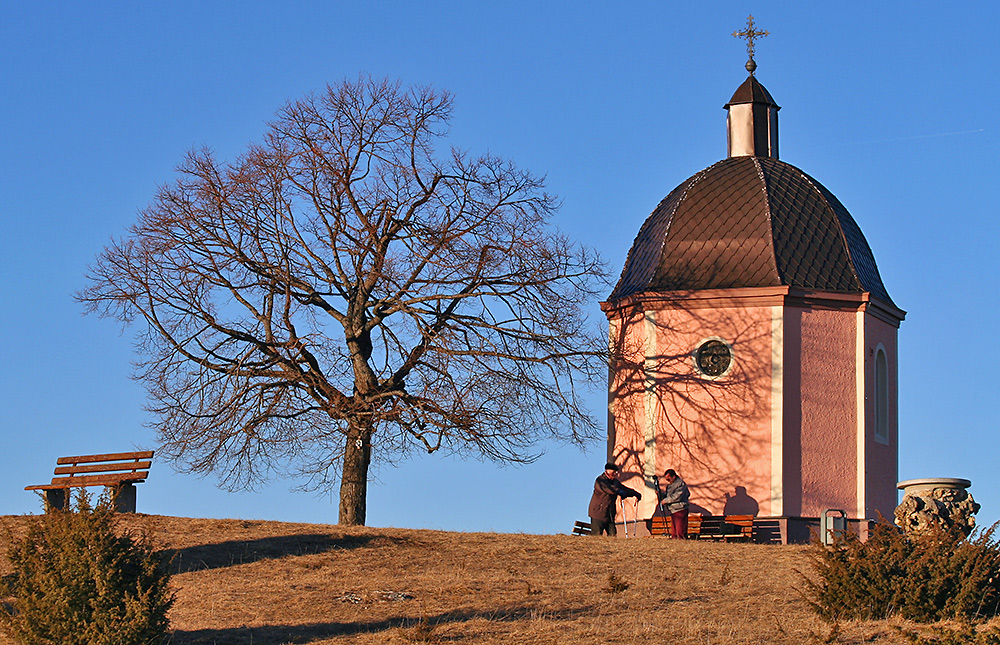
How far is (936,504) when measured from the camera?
19406 mm

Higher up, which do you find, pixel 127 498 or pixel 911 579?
pixel 127 498

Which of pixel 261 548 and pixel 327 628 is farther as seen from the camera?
pixel 261 548

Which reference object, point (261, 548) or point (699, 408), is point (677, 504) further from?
point (261, 548)

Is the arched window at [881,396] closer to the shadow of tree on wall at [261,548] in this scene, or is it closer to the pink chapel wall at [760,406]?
the pink chapel wall at [760,406]

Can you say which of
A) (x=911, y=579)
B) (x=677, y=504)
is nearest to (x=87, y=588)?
(x=911, y=579)

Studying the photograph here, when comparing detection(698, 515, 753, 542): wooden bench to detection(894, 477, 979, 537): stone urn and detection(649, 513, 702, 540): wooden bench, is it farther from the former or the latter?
detection(894, 477, 979, 537): stone urn

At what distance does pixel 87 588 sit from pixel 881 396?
17011mm

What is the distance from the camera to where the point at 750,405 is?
24578 mm

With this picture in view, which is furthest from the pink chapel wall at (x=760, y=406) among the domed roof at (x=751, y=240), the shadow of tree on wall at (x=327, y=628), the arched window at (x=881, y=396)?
the shadow of tree on wall at (x=327, y=628)

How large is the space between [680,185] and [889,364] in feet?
17.4

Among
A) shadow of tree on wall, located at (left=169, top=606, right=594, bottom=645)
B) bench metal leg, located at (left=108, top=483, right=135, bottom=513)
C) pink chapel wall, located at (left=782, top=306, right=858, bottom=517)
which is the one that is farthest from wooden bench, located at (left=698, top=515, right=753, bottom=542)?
bench metal leg, located at (left=108, top=483, right=135, bottom=513)

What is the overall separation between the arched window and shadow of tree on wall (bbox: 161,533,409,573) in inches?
406

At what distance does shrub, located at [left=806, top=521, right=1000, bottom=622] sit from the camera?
1469cm

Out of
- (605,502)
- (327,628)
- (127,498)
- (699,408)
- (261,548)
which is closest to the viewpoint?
(327,628)
